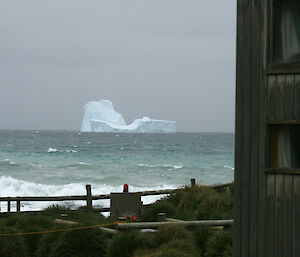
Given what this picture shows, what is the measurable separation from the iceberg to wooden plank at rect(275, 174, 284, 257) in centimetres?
12175

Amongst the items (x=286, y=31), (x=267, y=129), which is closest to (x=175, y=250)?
(x=267, y=129)

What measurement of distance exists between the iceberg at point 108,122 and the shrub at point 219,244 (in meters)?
A: 118

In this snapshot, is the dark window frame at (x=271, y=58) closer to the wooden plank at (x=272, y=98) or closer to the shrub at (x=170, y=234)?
the wooden plank at (x=272, y=98)

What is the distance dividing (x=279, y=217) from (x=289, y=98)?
5.51 feet

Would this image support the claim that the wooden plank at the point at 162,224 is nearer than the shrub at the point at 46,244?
Yes

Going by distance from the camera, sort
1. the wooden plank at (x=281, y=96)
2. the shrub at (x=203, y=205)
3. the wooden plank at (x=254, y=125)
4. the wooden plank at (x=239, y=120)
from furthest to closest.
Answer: the shrub at (x=203, y=205) < the wooden plank at (x=239, y=120) < the wooden plank at (x=254, y=125) < the wooden plank at (x=281, y=96)

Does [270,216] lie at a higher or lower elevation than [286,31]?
lower

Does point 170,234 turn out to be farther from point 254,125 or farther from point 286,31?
point 286,31

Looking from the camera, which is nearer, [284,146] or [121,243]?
[284,146]

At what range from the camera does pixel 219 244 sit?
10680 millimetres

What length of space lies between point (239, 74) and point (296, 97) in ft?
3.16

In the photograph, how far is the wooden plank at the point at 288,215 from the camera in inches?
287

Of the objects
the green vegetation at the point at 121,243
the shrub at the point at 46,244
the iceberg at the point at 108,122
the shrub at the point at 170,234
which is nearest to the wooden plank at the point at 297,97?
the green vegetation at the point at 121,243

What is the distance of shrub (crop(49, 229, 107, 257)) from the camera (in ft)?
35.9
